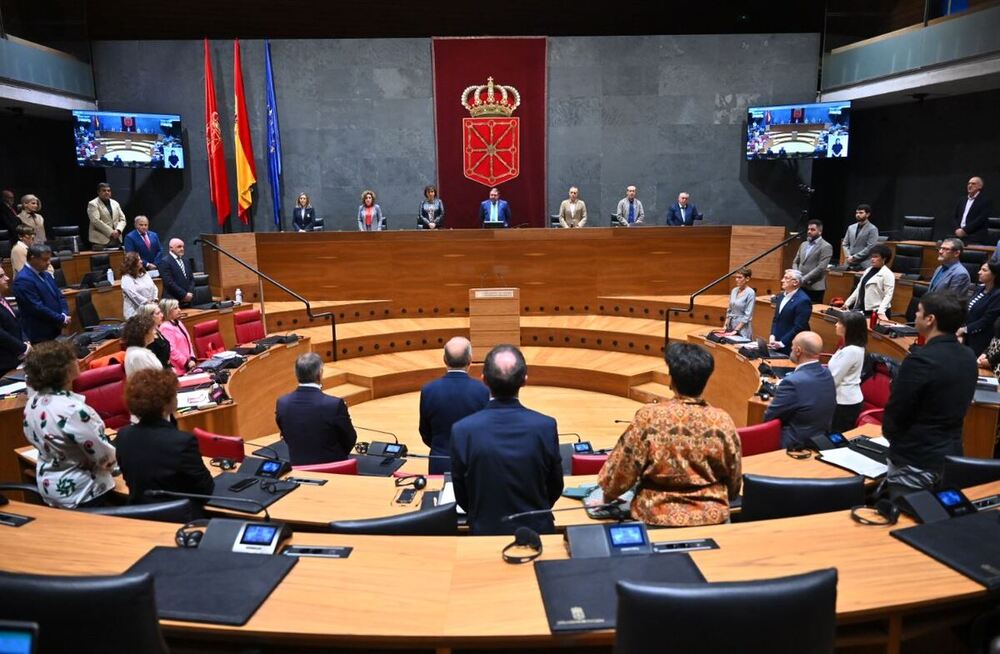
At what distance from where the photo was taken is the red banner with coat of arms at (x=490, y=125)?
11203 millimetres

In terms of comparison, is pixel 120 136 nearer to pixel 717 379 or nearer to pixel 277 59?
pixel 277 59

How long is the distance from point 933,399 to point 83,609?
9.94 ft

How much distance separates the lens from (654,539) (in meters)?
2.11

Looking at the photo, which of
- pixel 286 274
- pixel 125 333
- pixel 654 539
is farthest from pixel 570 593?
pixel 286 274

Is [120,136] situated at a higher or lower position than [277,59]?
lower

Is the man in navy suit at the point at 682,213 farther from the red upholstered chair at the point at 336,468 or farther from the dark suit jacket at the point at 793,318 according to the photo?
the red upholstered chair at the point at 336,468

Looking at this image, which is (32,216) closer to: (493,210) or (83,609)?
(493,210)

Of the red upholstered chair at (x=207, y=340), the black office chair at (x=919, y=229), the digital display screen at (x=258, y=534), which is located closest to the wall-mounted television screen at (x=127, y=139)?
the red upholstered chair at (x=207, y=340)

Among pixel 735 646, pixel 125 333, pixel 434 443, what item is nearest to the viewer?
pixel 735 646

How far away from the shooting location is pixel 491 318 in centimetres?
769

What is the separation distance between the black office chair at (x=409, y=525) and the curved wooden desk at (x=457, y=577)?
90 millimetres

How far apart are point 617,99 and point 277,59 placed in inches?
213

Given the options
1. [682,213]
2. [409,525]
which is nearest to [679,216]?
[682,213]

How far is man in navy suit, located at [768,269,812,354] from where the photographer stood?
236 inches
